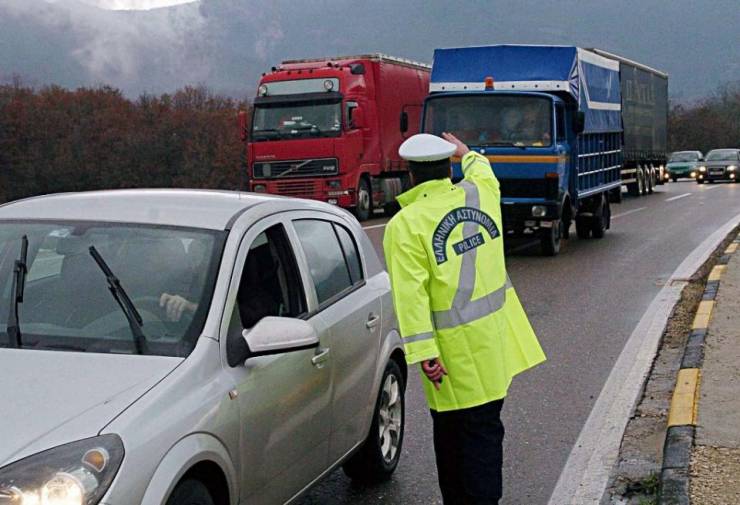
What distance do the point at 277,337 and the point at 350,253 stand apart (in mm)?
1662

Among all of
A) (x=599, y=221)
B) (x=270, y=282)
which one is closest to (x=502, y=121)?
(x=599, y=221)

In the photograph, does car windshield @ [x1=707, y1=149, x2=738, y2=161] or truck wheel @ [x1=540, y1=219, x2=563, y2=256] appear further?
car windshield @ [x1=707, y1=149, x2=738, y2=161]

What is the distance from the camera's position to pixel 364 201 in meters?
27.3

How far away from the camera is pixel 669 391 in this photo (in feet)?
25.9

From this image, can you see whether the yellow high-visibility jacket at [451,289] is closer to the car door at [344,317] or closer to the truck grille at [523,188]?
the car door at [344,317]

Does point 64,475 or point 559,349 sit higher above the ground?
point 64,475

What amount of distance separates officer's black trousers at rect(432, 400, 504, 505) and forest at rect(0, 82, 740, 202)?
45.8m

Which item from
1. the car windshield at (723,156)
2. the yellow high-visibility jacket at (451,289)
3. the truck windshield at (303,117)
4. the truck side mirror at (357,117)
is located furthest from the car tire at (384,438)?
the car windshield at (723,156)

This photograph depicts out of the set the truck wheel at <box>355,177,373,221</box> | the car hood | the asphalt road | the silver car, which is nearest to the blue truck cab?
the asphalt road

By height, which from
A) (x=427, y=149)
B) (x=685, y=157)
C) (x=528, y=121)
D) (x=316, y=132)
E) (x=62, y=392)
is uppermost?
(x=427, y=149)

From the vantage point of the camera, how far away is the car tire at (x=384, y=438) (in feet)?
18.6

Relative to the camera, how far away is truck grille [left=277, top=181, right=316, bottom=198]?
26.3m

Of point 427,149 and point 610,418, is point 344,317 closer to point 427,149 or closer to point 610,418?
point 427,149

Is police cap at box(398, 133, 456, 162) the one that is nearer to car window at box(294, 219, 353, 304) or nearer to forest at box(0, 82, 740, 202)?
car window at box(294, 219, 353, 304)
